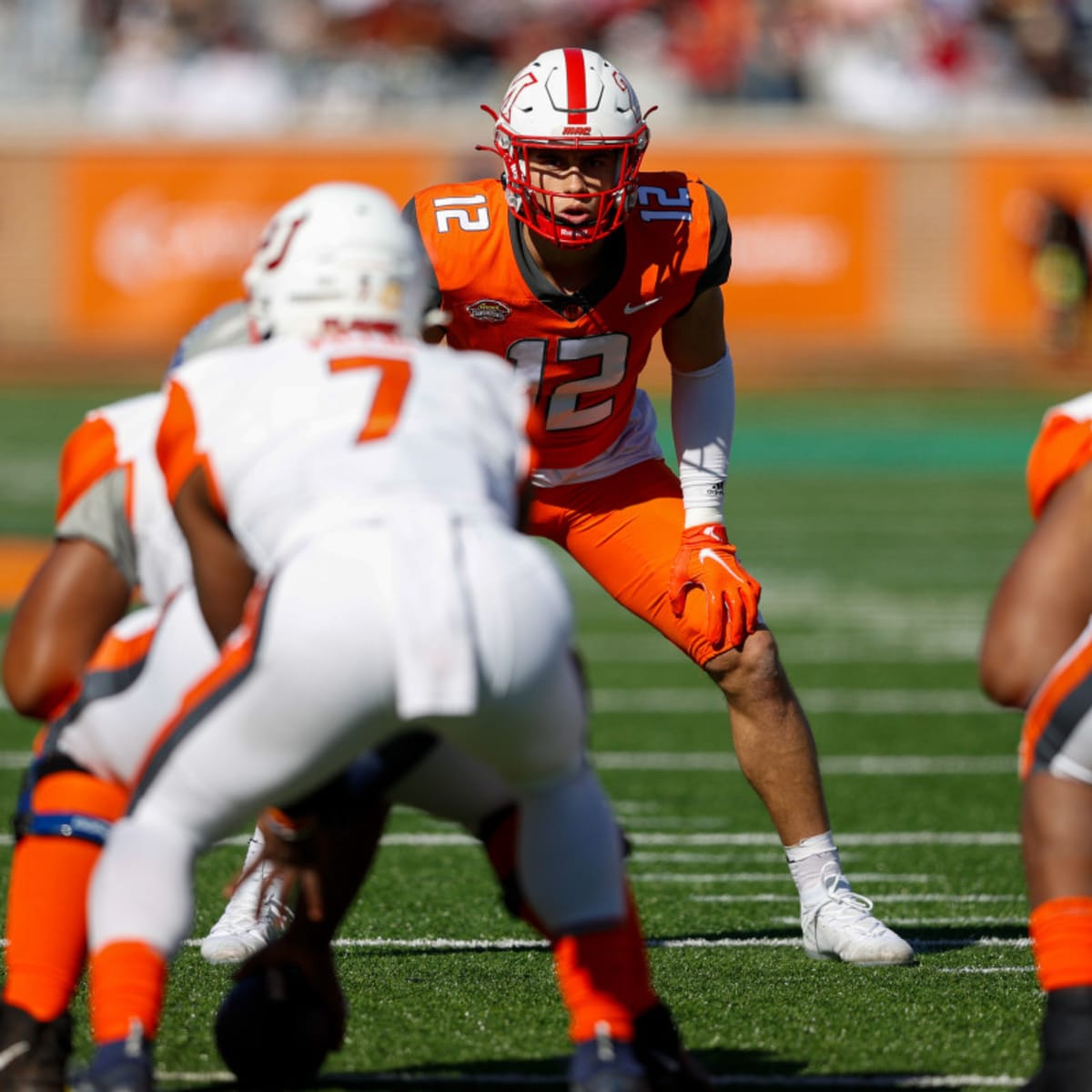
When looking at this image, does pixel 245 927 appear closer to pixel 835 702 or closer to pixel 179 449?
pixel 179 449

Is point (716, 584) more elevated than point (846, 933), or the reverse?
point (716, 584)

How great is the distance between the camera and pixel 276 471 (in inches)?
113

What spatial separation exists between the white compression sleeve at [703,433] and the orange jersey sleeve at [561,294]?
6.3 inches

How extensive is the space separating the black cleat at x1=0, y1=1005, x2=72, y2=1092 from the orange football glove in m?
1.85

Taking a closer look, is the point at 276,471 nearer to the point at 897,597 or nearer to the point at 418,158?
the point at 897,597

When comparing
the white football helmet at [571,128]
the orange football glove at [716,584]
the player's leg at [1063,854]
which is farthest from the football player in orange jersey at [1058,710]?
the white football helmet at [571,128]

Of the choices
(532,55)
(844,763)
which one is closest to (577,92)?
(844,763)

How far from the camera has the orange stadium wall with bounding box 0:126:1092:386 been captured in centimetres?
1948

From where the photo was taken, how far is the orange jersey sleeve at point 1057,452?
3055 millimetres

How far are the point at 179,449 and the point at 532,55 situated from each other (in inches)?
736

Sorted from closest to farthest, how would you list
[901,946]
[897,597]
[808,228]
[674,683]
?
[901,946]
[674,683]
[897,597]
[808,228]

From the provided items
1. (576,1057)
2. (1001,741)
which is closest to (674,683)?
(1001,741)

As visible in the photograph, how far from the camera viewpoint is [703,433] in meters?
4.92

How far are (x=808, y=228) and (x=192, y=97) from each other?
20.4ft
